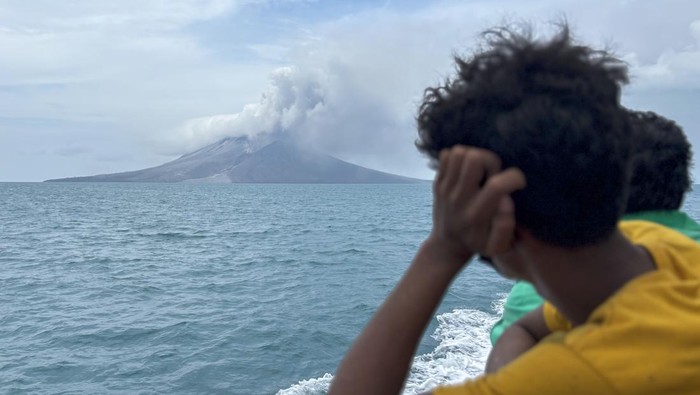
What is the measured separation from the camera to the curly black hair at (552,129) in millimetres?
1030

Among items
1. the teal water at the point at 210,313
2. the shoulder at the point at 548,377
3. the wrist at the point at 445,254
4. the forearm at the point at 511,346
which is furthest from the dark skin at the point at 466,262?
the teal water at the point at 210,313

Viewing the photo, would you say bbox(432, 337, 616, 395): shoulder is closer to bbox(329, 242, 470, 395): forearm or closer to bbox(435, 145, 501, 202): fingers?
bbox(329, 242, 470, 395): forearm

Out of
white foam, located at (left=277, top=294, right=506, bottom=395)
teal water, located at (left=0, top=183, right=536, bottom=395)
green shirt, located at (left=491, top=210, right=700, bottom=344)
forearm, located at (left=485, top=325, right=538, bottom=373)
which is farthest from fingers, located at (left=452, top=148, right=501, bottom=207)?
teal water, located at (left=0, top=183, right=536, bottom=395)

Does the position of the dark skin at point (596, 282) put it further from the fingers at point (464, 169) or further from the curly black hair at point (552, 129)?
the fingers at point (464, 169)

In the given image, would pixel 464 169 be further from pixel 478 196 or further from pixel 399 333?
pixel 399 333

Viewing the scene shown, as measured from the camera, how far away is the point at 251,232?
46.4 m

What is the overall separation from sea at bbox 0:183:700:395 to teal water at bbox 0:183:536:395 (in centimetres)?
5

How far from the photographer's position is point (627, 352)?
3.46ft

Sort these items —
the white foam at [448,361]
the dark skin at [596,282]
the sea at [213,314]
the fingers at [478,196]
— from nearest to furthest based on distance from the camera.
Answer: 1. the fingers at [478,196]
2. the dark skin at [596,282]
3. the white foam at [448,361]
4. the sea at [213,314]

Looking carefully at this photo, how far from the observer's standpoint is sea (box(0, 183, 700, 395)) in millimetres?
13633

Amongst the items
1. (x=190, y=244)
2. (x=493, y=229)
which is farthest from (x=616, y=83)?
(x=190, y=244)

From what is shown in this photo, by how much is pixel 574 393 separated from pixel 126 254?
36369 mm

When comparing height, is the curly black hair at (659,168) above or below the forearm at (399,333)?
above

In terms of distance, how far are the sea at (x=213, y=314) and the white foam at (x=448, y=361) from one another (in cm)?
4
